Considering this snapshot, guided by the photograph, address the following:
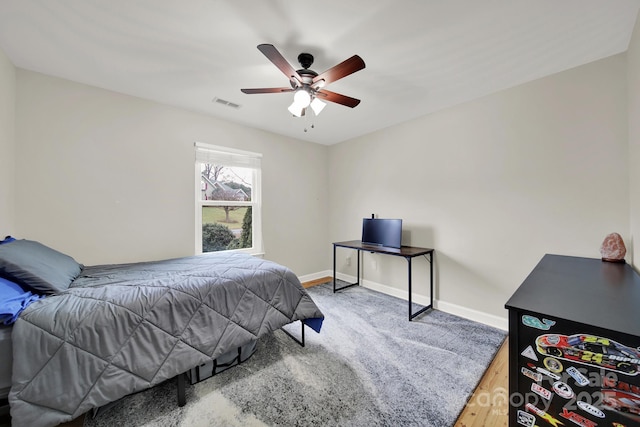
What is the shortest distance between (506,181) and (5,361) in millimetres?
3791

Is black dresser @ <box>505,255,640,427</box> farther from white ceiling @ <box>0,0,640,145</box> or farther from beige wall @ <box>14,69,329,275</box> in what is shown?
beige wall @ <box>14,69,329,275</box>

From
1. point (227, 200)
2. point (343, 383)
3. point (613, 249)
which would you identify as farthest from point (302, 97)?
point (613, 249)

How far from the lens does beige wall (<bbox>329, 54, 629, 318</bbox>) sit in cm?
196

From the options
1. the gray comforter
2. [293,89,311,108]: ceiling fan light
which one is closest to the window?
the gray comforter

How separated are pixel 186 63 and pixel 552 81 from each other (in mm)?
3235

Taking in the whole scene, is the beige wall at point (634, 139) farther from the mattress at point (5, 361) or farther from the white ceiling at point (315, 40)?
the mattress at point (5, 361)

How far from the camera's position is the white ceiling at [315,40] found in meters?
1.48

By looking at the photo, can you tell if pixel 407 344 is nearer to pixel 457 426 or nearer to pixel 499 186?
pixel 457 426

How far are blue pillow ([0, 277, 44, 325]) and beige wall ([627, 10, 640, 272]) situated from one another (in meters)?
3.67

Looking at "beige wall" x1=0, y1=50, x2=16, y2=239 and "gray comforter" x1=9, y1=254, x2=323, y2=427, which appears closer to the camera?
"gray comforter" x1=9, y1=254, x2=323, y2=427

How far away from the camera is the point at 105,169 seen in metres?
2.47

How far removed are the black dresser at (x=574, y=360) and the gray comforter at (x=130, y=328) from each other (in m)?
1.51

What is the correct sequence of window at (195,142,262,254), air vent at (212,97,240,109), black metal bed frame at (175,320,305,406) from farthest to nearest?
window at (195,142,262,254)
air vent at (212,97,240,109)
black metal bed frame at (175,320,305,406)

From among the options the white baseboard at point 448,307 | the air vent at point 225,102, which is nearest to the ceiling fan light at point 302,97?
the air vent at point 225,102
